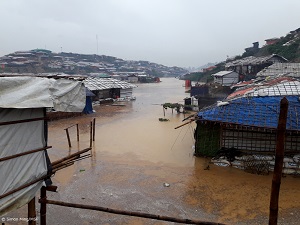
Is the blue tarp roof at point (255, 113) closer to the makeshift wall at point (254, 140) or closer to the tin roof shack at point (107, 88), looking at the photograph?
the makeshift wall at point (254, 140)

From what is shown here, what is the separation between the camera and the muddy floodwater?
829 cm

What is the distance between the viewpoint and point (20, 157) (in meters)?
4.92

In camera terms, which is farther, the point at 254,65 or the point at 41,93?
the point at 254,65

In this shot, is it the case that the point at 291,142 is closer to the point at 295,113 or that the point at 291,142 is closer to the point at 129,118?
the point at 295,113

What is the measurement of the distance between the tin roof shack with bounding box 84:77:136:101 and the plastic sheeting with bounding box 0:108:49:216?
2720 cm

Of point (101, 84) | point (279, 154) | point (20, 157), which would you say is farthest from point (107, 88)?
point (279, 154)

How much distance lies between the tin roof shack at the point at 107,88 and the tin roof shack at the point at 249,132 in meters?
21.6

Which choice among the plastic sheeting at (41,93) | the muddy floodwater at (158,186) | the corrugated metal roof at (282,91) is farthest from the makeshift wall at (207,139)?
the plastic sheeting at (41,93)

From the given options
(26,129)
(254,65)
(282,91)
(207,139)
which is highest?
(254,65)

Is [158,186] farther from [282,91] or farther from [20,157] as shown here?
[282,91]

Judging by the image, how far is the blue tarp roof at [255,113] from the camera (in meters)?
11.1

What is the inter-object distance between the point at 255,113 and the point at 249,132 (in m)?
0.97

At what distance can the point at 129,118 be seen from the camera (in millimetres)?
25062

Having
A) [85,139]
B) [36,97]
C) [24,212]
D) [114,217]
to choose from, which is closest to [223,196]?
[114,217]
